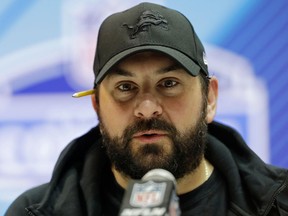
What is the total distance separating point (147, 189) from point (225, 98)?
124 cm

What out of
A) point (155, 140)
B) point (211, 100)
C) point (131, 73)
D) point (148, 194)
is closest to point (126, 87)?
point (131, 73)

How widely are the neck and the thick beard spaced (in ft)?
0.07

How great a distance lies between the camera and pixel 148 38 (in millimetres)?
1262

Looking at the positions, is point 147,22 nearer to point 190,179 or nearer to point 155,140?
point 155,140

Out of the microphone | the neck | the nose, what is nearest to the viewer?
the microphone

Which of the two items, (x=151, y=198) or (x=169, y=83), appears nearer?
(x=151, y=198)

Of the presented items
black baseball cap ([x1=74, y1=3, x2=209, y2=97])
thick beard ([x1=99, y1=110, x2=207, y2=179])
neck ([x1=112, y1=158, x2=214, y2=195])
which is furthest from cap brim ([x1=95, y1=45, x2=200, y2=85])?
neck ([x1=112, y1=158, x2=214, y2=195])

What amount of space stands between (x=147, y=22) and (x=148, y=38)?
1.8 inches

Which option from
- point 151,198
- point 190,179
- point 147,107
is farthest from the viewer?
point 190,179

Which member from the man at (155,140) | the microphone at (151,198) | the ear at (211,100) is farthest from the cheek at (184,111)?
the microphone at (151,198)

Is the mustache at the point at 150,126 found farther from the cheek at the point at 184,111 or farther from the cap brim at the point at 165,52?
the cap brim at the point at 165,52

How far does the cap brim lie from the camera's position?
1239 millimetres

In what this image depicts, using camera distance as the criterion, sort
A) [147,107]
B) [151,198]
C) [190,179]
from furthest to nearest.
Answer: [190,179]
[147,107]
[151,198]

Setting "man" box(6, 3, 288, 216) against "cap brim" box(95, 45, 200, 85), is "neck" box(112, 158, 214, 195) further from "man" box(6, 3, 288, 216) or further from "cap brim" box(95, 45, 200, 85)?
"cap brim" box(95, 45, 200, 85)
